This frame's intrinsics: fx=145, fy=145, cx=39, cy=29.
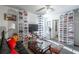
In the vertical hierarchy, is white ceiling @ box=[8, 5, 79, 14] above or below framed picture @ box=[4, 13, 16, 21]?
above

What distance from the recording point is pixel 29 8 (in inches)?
94.5

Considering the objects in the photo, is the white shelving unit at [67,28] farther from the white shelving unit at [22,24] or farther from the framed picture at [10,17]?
the framed picture at [10,17]

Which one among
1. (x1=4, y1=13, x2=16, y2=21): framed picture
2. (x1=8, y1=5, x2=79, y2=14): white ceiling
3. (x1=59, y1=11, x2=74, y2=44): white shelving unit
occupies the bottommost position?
(x1=59, y1=11, x2=74, y2=44): white shelving unit

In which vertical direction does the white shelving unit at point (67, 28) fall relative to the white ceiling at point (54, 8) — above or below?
below

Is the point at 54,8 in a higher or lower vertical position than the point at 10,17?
higher

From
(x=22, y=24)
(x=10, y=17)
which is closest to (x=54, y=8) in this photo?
(x=22, y=24)

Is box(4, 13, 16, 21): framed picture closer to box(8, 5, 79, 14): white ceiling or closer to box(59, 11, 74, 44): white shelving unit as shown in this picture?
box(8, 5, 79, 14): white ceiling

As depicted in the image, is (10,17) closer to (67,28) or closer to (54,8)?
(54,8)

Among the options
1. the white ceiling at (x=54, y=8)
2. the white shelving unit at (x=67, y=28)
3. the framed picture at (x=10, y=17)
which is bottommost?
the white shelving unit at (x=67, y=28)

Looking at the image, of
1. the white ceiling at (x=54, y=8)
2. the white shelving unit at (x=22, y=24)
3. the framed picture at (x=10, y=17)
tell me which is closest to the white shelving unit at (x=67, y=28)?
the white ceiling at (x=54, y=8)

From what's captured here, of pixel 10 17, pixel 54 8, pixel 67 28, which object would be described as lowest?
pixel 67 28

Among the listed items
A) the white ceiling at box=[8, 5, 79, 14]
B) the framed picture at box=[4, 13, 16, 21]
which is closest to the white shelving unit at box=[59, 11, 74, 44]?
A: the white ceiling at box=[8, 5, 79, 14]

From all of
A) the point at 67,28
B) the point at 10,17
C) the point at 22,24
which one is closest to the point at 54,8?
the point at 67,28
